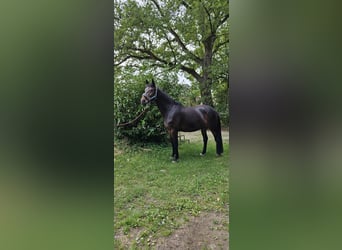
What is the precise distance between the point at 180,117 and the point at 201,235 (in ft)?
2.56

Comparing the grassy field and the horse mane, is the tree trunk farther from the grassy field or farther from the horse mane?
the grassy field

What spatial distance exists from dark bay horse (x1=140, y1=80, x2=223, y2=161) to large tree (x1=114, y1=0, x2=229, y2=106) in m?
0.10

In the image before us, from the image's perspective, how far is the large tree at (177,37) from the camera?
154 centimetres

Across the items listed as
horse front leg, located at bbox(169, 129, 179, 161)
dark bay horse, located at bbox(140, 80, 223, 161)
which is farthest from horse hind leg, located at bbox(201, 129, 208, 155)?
horse front leg, located at bbox(169, 129, 179, 161)

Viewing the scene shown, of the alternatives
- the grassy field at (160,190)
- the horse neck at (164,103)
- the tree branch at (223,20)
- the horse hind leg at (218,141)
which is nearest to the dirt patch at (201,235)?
the grassy field at (160,190)

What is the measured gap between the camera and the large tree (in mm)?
1543

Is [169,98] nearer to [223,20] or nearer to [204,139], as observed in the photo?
[204,139]

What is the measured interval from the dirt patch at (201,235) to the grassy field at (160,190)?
39 millimetres

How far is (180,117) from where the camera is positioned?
1678 mm
